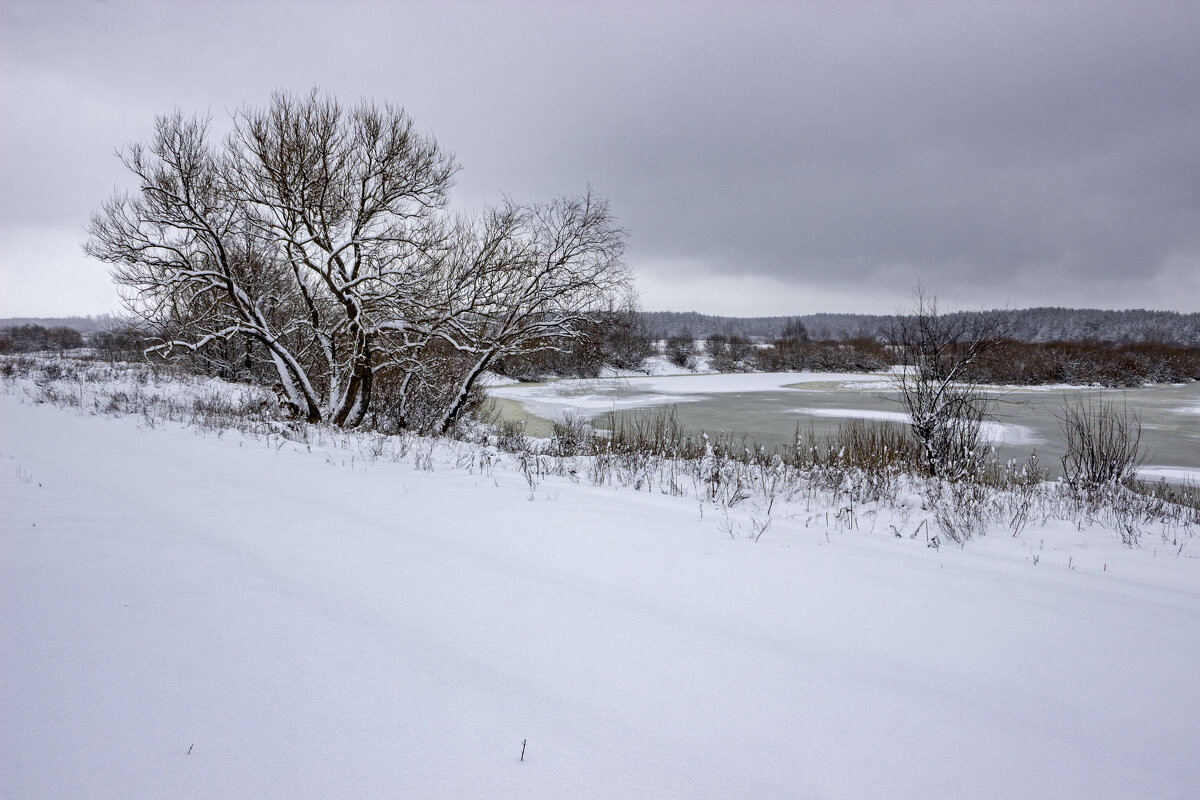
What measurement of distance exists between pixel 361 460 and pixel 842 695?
7.16 metres

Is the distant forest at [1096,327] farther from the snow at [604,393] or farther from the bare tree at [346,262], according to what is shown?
the bare tree at [346,262]

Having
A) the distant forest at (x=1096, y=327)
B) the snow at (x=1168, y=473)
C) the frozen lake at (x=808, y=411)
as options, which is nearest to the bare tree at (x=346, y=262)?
the frozen lake at (x=808, y=411)

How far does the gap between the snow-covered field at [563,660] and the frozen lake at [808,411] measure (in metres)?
10.5

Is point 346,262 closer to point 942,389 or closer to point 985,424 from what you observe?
point 942,389

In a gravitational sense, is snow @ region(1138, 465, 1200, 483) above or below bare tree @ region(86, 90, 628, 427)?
below

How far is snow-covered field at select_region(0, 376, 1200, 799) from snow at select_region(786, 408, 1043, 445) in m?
11.6

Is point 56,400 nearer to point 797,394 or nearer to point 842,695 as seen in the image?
point 842,695

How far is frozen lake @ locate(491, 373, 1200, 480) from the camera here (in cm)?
1544

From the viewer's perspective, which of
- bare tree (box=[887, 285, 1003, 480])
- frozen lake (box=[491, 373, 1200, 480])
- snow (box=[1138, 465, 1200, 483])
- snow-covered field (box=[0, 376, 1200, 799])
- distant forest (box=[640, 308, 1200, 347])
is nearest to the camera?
snow-covered field (box=[0, 376, 1200, 799])

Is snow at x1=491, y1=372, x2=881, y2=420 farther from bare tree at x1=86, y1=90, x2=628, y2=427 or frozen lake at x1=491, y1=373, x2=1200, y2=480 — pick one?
bare tree at x1=86, y1=90, x2=628, y2=427

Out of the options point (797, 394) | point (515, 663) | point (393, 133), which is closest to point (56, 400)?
point (393, 133)

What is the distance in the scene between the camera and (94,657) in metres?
2.47

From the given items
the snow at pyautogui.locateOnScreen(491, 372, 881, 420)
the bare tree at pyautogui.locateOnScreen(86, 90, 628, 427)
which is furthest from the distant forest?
the bare tree at pyautogui.locateOnScreen(86, 90, 628, 427)

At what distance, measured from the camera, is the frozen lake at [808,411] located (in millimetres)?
15438
